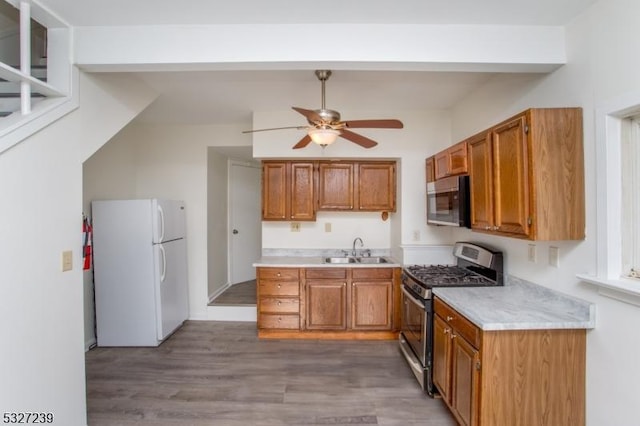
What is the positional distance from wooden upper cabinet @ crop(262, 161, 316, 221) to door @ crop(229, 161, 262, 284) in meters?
1.57

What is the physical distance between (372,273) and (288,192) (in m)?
1.37

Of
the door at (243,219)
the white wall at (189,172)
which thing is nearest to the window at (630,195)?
the white wall at (189,172)

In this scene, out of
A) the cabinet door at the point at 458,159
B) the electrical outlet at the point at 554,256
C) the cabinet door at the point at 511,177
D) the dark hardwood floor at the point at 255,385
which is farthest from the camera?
the cabinet door at the point at 458,159

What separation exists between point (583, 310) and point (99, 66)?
10.7ft

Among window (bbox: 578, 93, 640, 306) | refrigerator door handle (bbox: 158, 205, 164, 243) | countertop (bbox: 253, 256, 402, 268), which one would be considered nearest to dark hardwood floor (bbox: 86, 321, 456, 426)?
countertop (bbox: 253, 256, 402, 268)

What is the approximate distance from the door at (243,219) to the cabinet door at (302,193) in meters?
1.76

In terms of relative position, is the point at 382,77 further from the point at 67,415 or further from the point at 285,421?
the point at 67,415

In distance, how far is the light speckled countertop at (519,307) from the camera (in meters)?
1.59

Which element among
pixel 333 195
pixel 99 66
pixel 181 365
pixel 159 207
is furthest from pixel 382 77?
pixel 181 365

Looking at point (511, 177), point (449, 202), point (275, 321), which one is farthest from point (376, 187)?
point (275, 321)

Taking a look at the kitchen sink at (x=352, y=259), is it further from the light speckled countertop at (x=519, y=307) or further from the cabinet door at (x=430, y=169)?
the light speckled countertop at (x=519, y=307)

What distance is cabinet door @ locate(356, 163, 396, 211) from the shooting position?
3590mm

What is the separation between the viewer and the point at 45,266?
1633 millimetres

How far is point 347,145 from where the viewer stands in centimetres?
339
